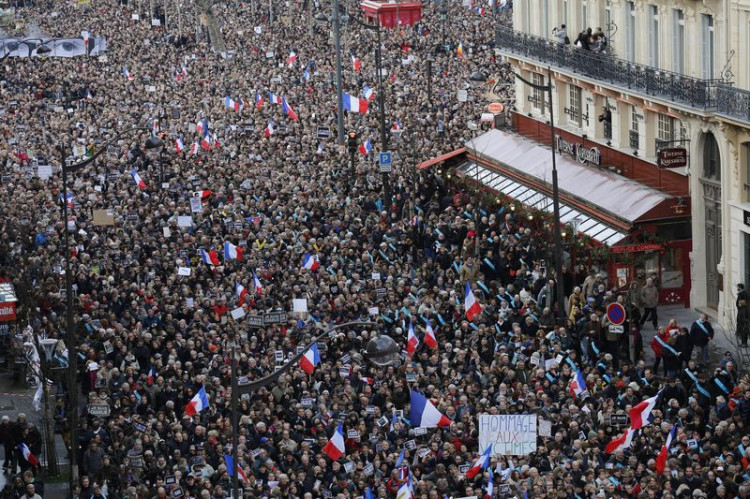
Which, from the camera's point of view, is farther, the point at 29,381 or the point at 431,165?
the point at 431,165

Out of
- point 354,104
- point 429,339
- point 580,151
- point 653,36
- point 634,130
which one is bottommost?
point 354,104

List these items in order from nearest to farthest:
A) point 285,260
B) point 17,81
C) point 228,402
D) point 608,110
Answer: point 228,402 → point 285,260 → point 608,110 → point 17,81

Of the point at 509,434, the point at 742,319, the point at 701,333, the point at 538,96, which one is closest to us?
the point at 509,434

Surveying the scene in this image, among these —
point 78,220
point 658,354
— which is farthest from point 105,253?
point 658,354

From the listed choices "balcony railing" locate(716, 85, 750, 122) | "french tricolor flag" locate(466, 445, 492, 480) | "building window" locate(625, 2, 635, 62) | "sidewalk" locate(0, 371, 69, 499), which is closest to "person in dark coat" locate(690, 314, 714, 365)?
"balcony railing" locate(716, 85, 750, 122)

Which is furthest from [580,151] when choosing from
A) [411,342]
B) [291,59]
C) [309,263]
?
[291,59]

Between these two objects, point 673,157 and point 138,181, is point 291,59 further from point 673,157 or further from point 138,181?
point 673,157

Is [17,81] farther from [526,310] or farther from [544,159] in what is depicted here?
[526,310]
